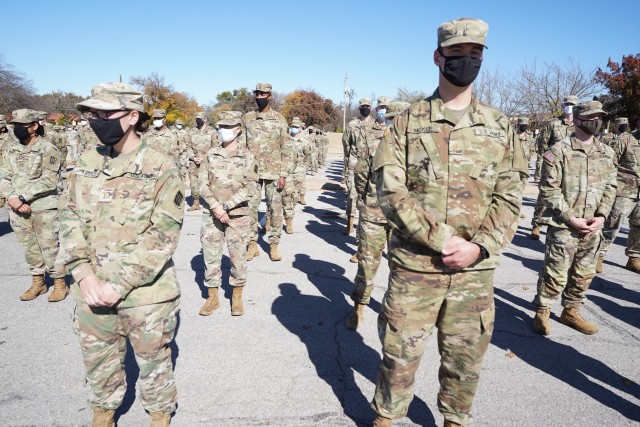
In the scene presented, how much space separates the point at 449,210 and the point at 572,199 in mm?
2663

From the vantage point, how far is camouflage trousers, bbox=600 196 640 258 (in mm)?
6219

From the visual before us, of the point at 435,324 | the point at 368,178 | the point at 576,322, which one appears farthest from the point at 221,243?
the point at 576,322

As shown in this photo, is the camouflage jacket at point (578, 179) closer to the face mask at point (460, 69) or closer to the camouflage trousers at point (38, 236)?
the face mask at point (460, 69)

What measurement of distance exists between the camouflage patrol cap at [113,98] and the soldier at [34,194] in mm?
3001

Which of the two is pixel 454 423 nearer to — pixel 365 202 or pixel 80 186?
pixel 365 202

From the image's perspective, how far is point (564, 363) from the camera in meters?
3.58

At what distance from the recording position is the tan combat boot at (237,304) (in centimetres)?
441

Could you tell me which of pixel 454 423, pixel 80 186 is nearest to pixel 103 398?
pixel 80 186

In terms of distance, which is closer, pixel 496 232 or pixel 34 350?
pixel 496 232

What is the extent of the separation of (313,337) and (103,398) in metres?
2.01

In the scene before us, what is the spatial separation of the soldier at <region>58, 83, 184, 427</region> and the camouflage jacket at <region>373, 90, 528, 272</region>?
4.43 ft

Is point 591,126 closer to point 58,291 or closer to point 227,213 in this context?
point 227,213

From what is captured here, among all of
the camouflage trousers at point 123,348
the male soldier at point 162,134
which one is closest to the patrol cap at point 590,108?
the camouflage trousers at point 123,348

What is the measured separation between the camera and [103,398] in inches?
95.0
